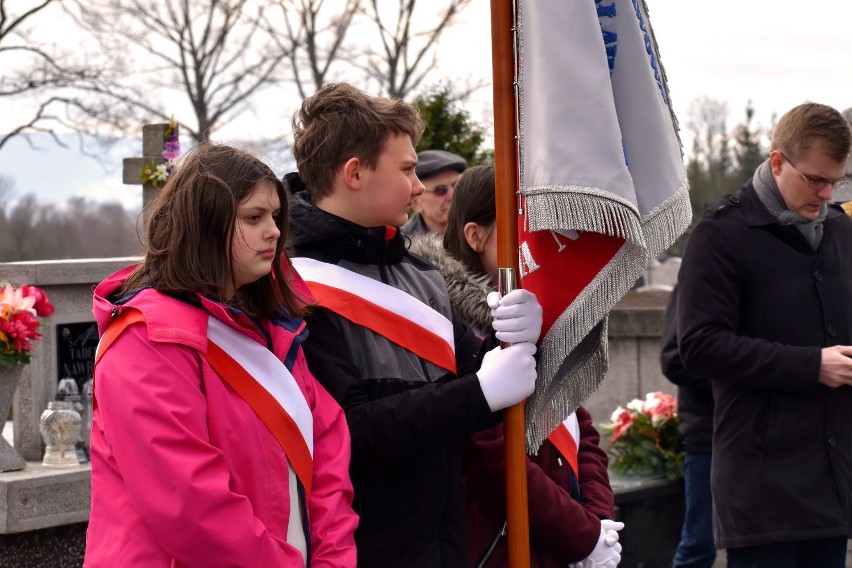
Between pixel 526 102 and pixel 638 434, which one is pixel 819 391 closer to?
pixel 526 102

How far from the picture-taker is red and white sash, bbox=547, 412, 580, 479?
3.37 meters

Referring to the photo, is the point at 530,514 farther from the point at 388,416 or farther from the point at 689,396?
the point at 689,396

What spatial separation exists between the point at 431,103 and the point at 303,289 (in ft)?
21.5

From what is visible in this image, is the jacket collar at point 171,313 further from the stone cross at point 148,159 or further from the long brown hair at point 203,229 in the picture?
the stone cross at point 148,159

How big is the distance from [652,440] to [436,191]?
1749mm

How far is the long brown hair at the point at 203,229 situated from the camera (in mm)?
2537

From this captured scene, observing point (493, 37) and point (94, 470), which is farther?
point (493, 37)

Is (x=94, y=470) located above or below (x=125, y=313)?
below

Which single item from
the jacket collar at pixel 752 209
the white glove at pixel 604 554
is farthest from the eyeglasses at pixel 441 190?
the white glove at pixel 604 554

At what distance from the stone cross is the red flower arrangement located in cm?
199

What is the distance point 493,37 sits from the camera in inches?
123

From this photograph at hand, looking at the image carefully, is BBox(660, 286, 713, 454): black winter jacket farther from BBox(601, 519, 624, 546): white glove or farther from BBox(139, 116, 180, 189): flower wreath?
BBox(139, 116, 180, 189): flower wreath

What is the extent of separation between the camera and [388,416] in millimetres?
2785

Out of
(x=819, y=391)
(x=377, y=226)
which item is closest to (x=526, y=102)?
(x=377, y=226)
